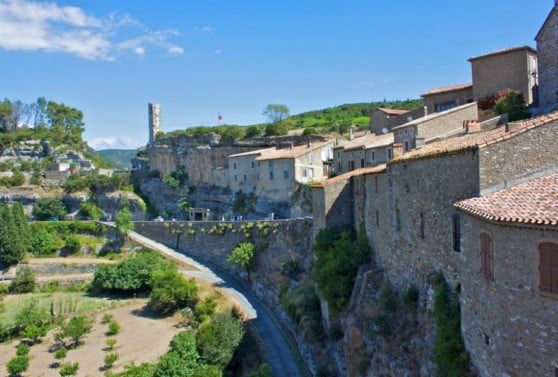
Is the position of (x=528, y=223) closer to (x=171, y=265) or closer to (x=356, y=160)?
(x=356, y=160)

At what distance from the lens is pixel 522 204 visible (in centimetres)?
1290

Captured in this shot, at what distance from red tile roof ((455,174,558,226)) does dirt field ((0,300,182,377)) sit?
27.9 meters

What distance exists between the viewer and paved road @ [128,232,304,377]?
31.6 meters

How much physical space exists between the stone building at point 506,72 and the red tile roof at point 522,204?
23251mm

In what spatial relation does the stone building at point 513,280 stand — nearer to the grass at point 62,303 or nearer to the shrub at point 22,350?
the shrub at point 22,350

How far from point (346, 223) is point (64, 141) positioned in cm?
7623

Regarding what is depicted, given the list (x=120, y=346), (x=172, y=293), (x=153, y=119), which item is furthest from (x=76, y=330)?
(x=153, y=119)

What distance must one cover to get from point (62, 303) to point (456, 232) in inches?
1660

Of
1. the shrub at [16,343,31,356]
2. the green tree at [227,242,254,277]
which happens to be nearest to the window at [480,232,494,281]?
the green tree at [227,242,254,277]

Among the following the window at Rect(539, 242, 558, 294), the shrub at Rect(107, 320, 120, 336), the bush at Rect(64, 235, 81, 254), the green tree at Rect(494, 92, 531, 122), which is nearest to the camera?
the window at Rect(539, 242, 558, 294)

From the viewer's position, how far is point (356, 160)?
41969mm

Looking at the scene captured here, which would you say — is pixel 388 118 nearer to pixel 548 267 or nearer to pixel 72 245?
pixel 72 245

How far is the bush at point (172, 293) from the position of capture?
42812mm

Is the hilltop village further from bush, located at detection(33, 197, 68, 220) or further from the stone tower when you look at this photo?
the stone tower
